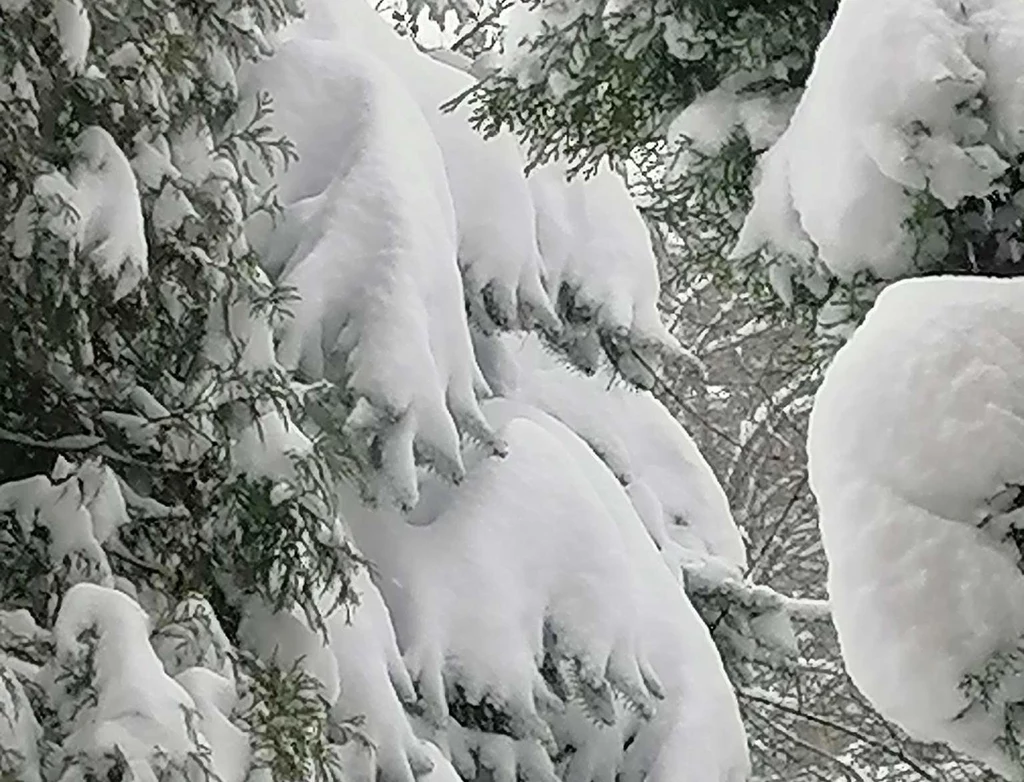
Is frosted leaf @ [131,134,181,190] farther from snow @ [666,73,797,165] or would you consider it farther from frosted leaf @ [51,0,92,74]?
snow @ [666,73,797,165]

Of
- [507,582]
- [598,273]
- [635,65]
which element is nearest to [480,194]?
[598,273]

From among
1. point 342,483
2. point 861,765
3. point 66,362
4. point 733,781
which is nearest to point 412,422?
point 342,483

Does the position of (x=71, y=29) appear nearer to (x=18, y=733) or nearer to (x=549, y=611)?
(x=18, y=733)

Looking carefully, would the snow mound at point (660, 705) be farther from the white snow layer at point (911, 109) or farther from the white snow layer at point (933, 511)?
the white snow layer at point (933, 511)

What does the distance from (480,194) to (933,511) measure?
234cm

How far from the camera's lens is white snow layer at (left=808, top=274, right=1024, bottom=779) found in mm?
1397

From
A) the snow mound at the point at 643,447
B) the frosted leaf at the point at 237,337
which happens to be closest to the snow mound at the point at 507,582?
the snow mound at the point at 643,447

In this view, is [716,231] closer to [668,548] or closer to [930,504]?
[930,504]

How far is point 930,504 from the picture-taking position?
1.42 meters

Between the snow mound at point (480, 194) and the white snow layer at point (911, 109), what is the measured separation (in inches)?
73.2

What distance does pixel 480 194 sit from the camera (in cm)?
363

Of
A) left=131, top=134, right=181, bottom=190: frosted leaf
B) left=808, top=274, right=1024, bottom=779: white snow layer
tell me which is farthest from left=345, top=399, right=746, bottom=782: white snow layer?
left=808, top=274, right=1024, bottom=779: white snow layer

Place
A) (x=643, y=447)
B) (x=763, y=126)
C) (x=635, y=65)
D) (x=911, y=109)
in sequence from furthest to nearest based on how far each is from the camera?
(x=643, y=447) < (x=635, y=65) < (x=763, y=126) < (x=911, y=109)

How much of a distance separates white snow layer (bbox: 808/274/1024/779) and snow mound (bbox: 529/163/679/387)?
7.90 feet
